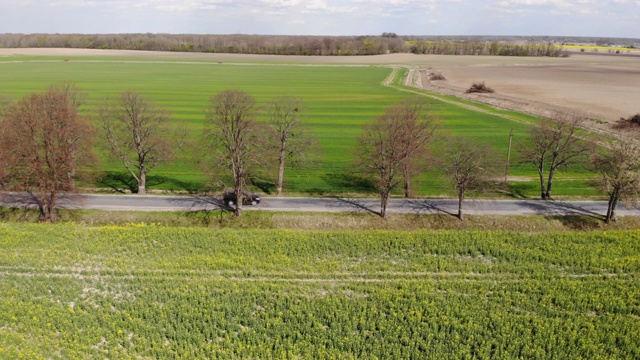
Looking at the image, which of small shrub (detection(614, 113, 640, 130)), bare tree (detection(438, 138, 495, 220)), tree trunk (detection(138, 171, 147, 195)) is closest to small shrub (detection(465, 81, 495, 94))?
small shrub (detection(614, 113, 640, 130))

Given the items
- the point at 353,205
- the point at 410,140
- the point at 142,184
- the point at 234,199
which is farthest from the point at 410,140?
the point at 142,184

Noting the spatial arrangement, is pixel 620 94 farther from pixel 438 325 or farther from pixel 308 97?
pixel 438 325

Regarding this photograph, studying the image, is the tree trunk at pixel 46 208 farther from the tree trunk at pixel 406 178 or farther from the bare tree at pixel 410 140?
the tree trunk at pixel 406 178

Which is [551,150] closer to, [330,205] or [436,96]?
[330,205]

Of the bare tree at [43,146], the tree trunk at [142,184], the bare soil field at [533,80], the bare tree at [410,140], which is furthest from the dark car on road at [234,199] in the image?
the bare soil field at [533,80]

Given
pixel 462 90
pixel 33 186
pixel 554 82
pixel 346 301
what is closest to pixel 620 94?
pixel 554 82

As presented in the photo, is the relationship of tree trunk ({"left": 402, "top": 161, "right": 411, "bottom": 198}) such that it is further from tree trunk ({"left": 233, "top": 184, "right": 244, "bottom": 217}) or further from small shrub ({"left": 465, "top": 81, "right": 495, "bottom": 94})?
small shrub ({"left": 465, "top": 81, "right": 495, "bottom": 94})
